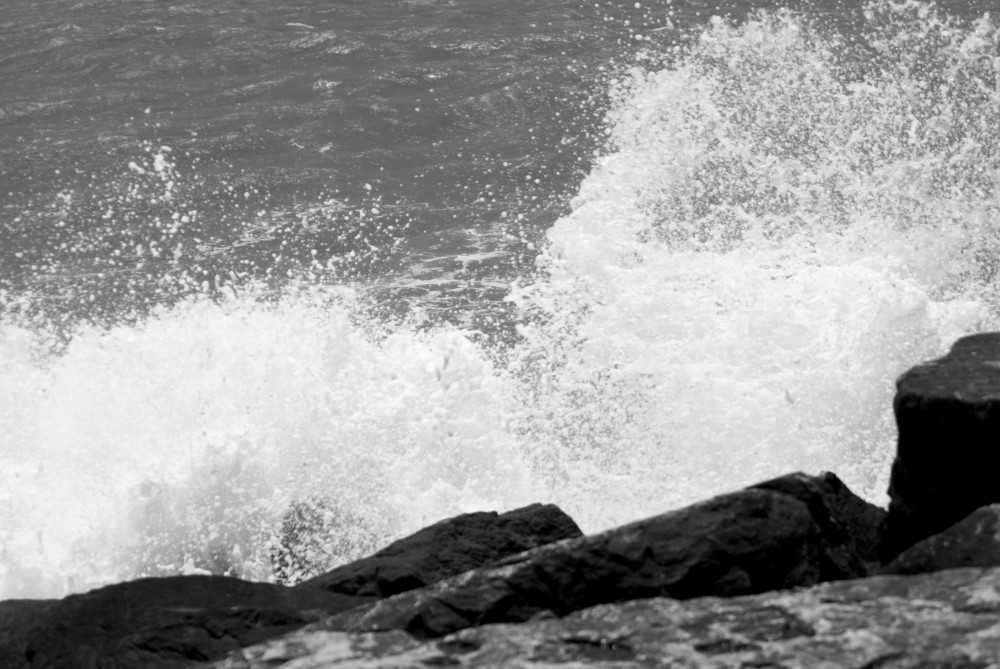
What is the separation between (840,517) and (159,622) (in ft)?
6.94

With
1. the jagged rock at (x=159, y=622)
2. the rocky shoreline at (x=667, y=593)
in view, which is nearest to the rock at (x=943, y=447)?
the rocky shoreline at (x=667, y=593)

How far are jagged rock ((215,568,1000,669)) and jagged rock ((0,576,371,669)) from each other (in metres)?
0.58

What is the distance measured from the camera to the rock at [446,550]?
4.50 meters

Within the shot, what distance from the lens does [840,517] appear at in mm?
4363

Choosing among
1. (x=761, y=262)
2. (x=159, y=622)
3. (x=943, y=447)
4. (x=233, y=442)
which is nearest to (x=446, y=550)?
(x=159, y=622)

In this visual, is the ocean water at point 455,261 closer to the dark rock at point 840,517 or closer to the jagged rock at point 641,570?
the dark rock at point 840,517

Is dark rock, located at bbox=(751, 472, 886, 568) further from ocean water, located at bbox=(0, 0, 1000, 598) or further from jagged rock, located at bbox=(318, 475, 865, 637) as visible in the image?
ocean water, located at bbox=(0, 0, 1000, 598)

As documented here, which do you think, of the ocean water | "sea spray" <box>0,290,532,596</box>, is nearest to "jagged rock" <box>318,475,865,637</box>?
the ocean water

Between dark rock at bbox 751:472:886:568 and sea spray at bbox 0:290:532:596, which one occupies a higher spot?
sea spray at bbox 0:290:532:596

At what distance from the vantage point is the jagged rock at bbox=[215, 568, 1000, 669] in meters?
2.88

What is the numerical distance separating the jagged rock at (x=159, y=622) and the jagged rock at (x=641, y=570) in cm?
52

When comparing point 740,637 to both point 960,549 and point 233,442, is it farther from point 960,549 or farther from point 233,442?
point 233,442

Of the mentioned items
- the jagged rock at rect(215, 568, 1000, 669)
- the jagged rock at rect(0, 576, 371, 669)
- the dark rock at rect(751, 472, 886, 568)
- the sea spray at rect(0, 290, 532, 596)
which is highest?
the sea spray at rect(0, 290, 532, 596)

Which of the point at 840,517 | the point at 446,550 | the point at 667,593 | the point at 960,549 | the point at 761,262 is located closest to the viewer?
the point at 960,549
